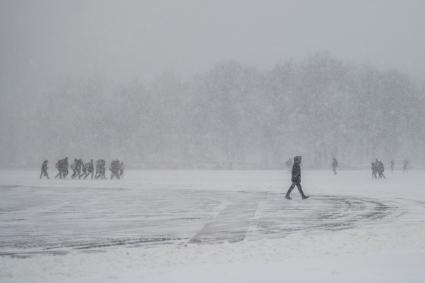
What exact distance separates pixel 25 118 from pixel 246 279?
111562 millimetres

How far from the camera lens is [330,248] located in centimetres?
1027

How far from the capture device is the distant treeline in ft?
253

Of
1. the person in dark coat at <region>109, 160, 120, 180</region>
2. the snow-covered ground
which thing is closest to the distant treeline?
the person in dark coat at <region>109, 160, 120, 180</region>

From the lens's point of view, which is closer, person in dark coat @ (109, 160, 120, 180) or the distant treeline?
person in dark coat @ (109, 160, 120, 180)

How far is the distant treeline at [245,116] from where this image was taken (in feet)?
253

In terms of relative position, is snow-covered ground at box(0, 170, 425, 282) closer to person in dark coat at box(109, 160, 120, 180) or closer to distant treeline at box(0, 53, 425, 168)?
person in dark coat at box(109, 160, 120, 180)

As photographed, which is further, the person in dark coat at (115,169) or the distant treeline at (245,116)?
the distant treeline at (245,116)

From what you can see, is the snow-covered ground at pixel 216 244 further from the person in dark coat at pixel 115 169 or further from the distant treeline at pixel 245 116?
the distant treeline at pixel 245 116

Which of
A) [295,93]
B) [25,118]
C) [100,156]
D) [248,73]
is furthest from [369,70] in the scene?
[25,118]

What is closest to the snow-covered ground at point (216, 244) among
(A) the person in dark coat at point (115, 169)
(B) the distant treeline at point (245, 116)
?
(A) the person in dark coat at point (115, 169)

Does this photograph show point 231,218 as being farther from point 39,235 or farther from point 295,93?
point 295,93

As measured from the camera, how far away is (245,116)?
269 feet

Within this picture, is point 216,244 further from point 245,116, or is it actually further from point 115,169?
point 245,116

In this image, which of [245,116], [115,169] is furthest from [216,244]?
[245,116]
